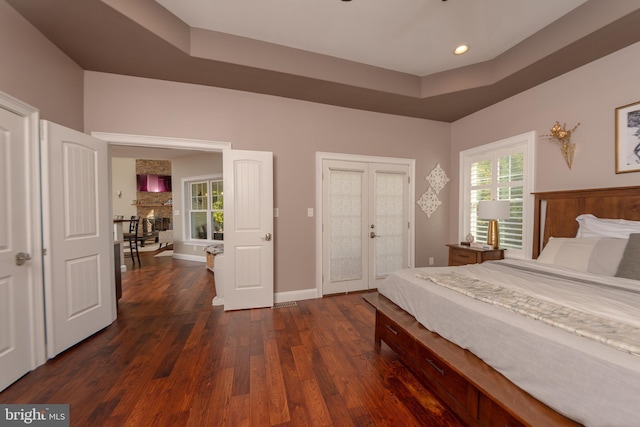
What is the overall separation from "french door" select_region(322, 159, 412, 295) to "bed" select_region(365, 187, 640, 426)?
1393 mm

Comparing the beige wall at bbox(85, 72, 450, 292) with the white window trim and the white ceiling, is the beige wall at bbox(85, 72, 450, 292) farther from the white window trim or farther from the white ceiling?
the white window trim

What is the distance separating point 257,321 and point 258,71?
279cm

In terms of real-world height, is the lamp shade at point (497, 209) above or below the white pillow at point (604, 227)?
above

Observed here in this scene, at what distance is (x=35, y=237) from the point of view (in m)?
1.96

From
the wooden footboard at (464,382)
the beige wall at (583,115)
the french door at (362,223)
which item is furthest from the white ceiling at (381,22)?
the wooden footboard at (464,382)

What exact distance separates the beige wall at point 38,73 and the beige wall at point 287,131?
0.59 feet

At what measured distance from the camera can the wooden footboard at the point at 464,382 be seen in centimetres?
97

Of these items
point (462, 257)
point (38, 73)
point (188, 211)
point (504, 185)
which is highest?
point (38, 73)

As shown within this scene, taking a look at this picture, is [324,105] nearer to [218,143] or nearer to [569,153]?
[218,143]

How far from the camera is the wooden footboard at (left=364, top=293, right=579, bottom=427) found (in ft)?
3.18

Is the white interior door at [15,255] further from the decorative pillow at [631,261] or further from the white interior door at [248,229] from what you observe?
the decorative pillow at [631,261]

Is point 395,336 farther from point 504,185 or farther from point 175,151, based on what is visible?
point 175,151

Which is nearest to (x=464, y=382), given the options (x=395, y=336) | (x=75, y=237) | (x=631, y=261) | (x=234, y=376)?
(x=395, y=336)

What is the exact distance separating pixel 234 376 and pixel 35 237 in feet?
6.43
